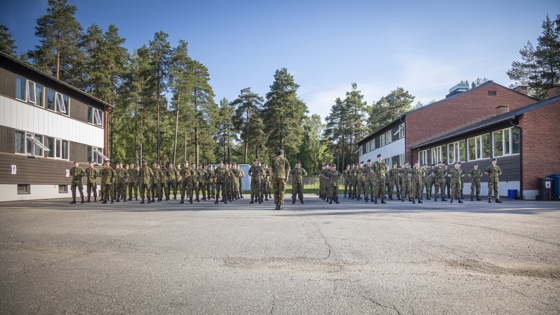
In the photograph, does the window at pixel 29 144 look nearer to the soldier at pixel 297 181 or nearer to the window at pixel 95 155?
the window at pixel 95 155

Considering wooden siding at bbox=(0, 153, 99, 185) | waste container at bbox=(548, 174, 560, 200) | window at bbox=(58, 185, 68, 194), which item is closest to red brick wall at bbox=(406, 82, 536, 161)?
waste container at bbox=(548, 174, 560, 200)

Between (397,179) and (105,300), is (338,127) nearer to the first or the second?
(397,179)

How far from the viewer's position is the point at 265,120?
5875 cm

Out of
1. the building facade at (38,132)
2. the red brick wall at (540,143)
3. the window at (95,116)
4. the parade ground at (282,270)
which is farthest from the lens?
the window at (95,116)

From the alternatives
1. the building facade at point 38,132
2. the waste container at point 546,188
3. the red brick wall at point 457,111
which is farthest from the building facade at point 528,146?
the building facade at point 38,132

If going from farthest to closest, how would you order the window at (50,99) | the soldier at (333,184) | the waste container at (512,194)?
the window at (50,99)
the waste container at (512,194)
the soldier at (333,184)

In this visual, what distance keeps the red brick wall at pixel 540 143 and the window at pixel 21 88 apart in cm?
2966

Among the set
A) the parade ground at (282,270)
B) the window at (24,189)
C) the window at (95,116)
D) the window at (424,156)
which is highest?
the window at (95,116)

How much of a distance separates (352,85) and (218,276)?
72663 mm

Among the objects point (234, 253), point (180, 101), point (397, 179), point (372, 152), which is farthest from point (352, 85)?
point (234, 253)

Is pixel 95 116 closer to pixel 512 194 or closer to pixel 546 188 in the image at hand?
pixel 512 194

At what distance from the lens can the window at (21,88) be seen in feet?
73.4

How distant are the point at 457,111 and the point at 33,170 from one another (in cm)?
3786

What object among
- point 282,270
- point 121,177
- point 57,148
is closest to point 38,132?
point 57,148
